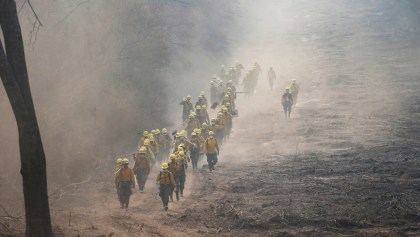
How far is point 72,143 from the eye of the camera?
20.7 meters

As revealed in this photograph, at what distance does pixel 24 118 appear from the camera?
7.91 m

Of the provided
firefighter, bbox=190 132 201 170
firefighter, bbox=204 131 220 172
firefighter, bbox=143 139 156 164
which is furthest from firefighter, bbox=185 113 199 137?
firefighter, bbox=143 139 156 164

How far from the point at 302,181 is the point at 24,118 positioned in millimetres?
10153

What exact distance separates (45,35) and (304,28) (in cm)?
3994

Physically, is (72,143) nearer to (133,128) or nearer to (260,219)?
(133,128)

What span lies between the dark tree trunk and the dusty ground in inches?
81.9

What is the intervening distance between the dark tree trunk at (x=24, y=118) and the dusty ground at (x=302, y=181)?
208 centimetres

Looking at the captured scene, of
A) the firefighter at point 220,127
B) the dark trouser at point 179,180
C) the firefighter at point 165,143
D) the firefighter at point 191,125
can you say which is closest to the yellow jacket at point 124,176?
the dark trouser at point 179,180

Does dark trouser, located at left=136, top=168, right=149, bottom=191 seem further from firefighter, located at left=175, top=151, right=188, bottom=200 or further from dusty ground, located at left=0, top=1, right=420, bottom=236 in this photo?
firefighter, located at left=175, top=151, right=188, bottom=200

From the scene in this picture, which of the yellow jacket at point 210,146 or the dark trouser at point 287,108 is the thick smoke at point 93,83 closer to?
the yellow jacket at point 210,146

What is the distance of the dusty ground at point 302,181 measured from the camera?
11.8 m

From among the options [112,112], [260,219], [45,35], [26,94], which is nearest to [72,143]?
[112,112]

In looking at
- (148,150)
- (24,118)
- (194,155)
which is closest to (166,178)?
(148,150)

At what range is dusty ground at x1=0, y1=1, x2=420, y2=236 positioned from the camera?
38.6 feet
